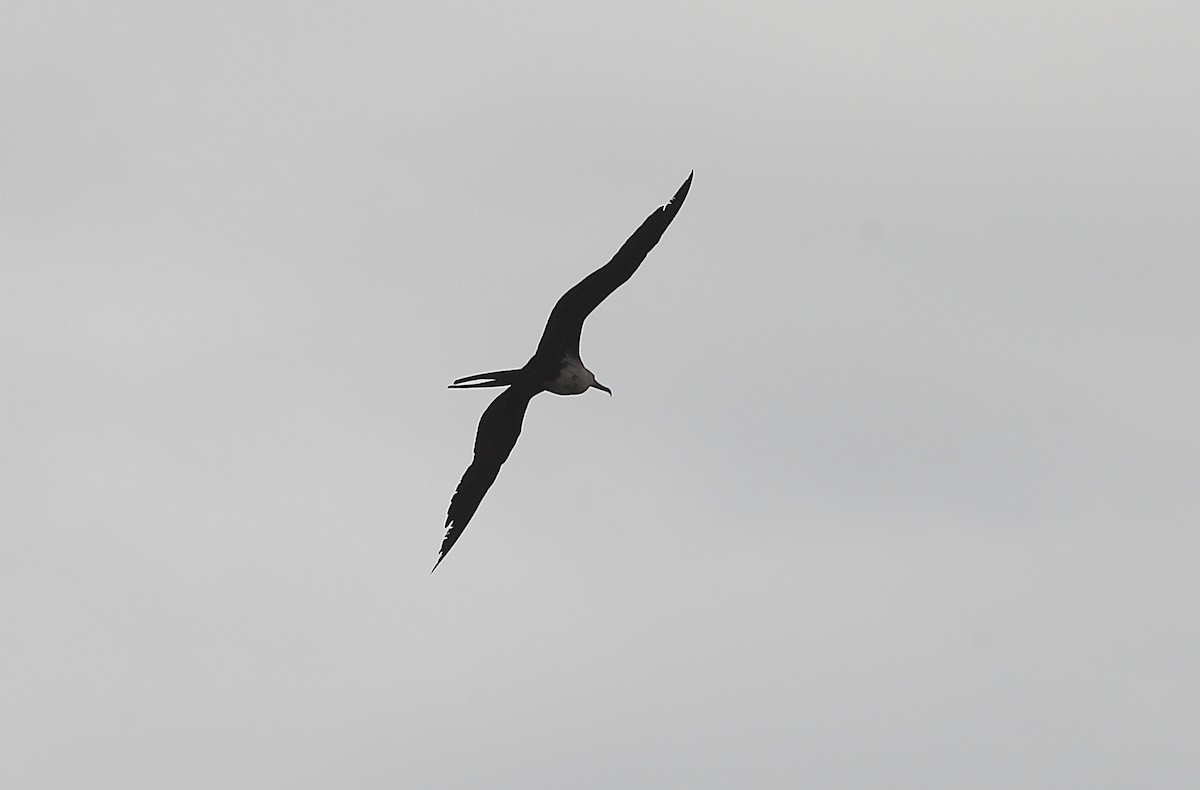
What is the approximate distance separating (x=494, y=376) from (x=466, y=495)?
3217 millimetres

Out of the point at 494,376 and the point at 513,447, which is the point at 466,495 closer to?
the point at 513,447

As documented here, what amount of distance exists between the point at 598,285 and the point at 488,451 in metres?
4.39

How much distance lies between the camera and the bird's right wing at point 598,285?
30.6 m

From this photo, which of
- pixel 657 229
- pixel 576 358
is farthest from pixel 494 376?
pixel 657 229

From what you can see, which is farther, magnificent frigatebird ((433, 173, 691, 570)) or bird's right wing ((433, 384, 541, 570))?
bird's right wing ((433, 384, 541, 570))

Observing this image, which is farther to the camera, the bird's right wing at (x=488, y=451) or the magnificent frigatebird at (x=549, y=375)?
the bird's right wing at (x=488, y=451)

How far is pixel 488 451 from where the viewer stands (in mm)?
33969

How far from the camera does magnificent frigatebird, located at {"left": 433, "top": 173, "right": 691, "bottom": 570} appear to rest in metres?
30.7

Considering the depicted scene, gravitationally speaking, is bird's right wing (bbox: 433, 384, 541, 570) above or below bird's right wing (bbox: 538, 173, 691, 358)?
below

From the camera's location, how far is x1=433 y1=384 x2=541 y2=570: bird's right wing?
33625 millimetres

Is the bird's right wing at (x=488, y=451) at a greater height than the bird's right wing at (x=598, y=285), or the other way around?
the bird's right wing at (x=598, y=285)

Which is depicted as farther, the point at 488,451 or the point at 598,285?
the point at 488,451

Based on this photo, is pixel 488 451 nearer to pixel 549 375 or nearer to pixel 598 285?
pixel 549 375

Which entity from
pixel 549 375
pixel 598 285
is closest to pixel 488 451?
pixel 549 375
